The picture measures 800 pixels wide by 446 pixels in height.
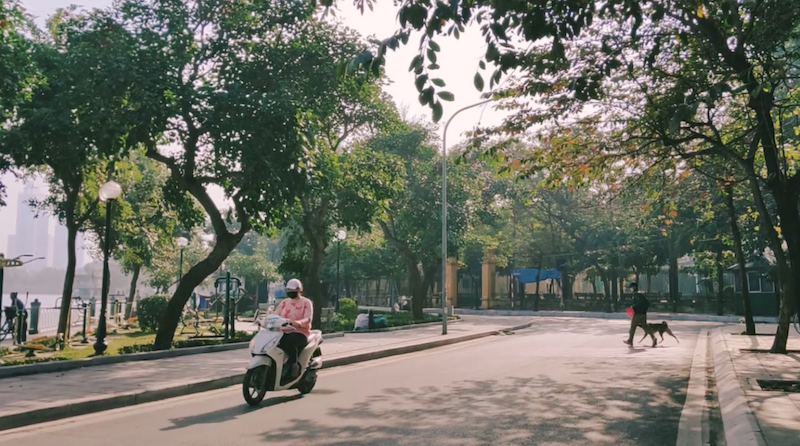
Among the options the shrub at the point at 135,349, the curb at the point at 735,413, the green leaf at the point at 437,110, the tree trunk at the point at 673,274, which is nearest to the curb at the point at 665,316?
the tree trunk at the point at 673,274

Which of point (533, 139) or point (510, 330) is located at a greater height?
point (533, 139)

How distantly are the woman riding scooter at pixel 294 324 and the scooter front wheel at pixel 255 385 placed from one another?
0.48 m

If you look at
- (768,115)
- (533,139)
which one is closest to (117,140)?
(533,139)

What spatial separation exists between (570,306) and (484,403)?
39337mm

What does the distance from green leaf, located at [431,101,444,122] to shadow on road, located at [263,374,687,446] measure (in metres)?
3.06

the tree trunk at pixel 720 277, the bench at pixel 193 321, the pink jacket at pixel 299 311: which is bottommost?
the bench at pixel 193 321

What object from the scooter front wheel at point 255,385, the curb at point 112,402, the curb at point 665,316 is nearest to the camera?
the curb at point 112,402

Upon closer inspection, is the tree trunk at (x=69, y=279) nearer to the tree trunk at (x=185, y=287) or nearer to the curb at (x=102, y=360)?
the tree trunk at (x=185, y=287)

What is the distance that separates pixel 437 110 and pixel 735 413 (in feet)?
15.4

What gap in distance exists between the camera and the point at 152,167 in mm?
30844

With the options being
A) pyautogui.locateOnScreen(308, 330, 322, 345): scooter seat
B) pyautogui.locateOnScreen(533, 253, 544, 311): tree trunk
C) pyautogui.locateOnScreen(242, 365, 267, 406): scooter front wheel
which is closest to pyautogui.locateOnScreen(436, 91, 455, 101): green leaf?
pyautogui.locateOnScreen(242, 365, 267, 406): scooter front wheel

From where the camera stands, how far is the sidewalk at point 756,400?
20.0 ft

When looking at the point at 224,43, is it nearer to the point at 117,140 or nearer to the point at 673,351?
the point at 117,140

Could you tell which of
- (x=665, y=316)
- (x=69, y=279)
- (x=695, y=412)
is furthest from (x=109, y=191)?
(x=665, y=316)
